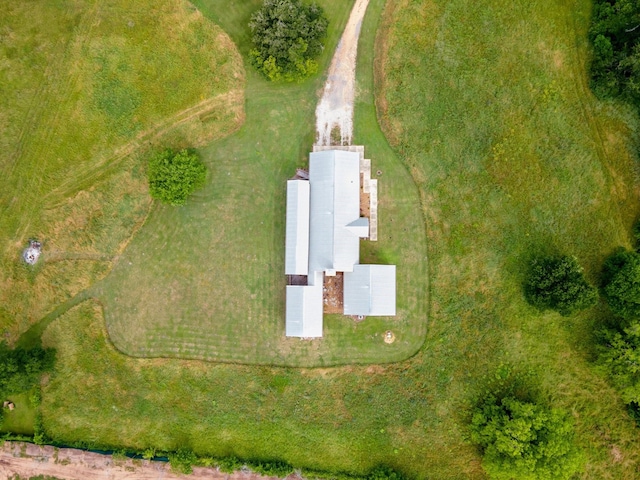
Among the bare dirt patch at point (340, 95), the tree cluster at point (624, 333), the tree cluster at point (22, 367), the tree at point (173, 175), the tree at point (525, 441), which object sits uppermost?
the bare dirt patch at point (340, 95)

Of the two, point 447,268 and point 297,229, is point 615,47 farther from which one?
point 297,229

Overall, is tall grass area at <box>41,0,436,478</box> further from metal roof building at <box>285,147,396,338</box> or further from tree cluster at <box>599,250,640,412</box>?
tree cluster at <box>599,250,640,412</box>

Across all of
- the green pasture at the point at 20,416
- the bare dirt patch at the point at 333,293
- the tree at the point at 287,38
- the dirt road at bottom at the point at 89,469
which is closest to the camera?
the tree at the point at 287,38

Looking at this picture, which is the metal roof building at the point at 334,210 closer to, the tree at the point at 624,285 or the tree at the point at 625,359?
the tree at the point at 624,285

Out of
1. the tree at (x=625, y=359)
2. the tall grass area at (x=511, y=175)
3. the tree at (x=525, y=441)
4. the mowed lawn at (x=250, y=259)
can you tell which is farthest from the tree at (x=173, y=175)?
the tree at (x=625, y=359)

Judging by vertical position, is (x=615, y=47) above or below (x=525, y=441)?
above

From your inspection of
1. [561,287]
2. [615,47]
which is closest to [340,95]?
[615,47]
